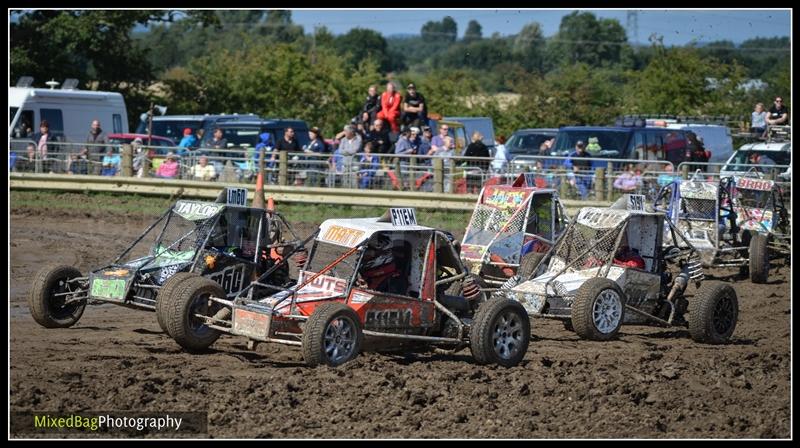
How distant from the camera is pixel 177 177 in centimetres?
2430

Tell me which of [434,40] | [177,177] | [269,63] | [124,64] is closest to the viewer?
[177,177]

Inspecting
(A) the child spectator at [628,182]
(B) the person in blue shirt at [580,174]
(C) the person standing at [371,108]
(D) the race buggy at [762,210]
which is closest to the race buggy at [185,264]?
(D) the race buggy at [762,210]

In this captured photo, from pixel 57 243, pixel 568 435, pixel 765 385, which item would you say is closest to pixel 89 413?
pixel 568 435

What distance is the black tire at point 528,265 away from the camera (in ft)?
44.4

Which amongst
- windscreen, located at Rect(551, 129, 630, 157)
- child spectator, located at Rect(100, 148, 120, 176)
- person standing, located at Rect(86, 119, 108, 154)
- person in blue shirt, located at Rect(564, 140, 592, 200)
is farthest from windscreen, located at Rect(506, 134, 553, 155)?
person standing, located at Rect(86, 119, 108, 154)

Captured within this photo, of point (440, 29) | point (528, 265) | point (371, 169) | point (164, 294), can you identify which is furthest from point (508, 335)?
point (440, 29)

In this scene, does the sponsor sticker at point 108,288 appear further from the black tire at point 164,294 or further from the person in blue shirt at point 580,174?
the person in blue shirt at point 580,174

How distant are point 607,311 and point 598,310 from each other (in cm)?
16

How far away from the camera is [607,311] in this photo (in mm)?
12133

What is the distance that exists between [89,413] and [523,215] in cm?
823

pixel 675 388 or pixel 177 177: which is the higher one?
pixel 177 177

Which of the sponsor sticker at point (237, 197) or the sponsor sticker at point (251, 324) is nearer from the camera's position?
the sponsor sticker at point (251, 324)

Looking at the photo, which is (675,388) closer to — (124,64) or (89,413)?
(89,413)

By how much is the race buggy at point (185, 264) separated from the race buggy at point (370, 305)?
671 mm
